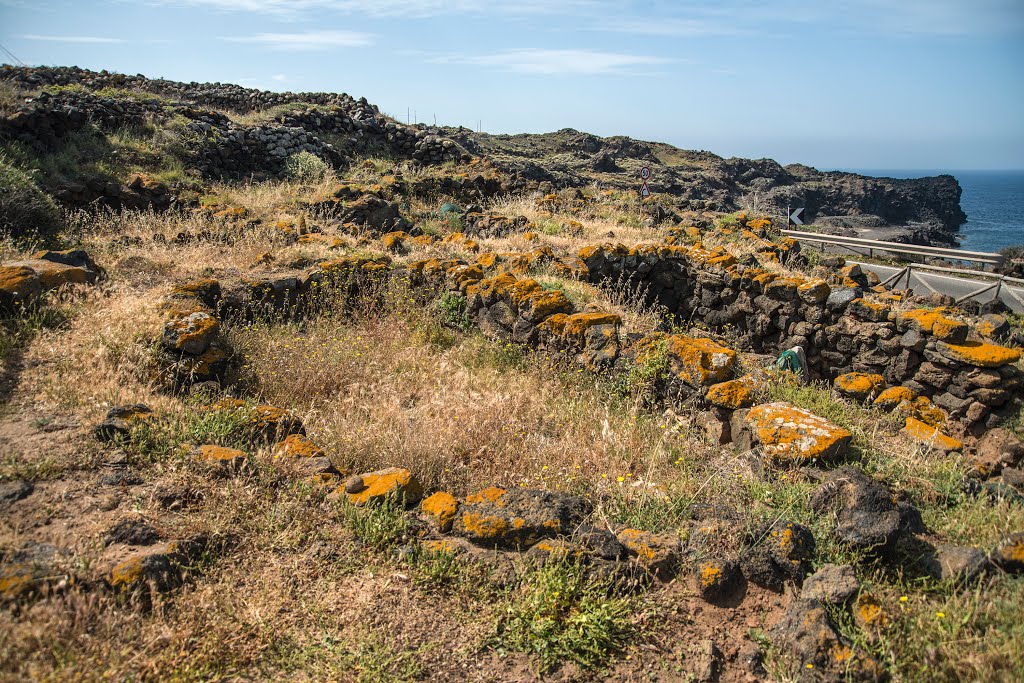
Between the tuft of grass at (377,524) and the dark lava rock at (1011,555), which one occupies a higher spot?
the dark lava rock at (1011,555)

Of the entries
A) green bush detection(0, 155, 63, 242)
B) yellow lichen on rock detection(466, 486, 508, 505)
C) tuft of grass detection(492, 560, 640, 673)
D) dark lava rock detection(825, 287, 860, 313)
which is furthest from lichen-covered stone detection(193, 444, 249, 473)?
dark lava rock detection(825, 287, 860, 313)

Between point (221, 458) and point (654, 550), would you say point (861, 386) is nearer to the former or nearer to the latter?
point (654, 550)

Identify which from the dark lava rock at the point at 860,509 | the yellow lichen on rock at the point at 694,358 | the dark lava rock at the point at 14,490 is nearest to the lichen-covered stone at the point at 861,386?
the yellow lichen on rock at the point at 694,358

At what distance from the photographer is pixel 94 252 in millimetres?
9172

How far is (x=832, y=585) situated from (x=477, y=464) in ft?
9.31

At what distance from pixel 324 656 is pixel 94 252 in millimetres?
9109

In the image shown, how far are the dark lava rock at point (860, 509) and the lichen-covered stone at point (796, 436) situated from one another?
0.58m

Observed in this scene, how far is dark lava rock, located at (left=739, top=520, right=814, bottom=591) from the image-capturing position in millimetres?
3523

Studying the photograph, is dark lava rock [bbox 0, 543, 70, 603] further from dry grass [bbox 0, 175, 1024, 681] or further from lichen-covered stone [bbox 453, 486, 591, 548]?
lichen-covered stone [bbox 453, 486, 591, 548]

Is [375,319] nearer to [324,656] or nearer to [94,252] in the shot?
[94,252]

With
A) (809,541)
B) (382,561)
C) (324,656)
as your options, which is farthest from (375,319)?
(809,541)

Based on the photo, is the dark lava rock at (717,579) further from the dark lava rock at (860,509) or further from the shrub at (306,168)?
the shrub at (306,168)

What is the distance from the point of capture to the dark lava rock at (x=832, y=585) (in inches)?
126

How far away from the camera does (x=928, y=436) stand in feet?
19.7
